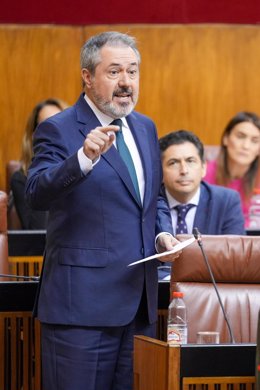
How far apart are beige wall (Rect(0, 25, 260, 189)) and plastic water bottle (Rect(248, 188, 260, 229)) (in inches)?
44.1

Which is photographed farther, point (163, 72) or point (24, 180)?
point (163, 72)

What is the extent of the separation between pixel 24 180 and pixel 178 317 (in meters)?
2.41

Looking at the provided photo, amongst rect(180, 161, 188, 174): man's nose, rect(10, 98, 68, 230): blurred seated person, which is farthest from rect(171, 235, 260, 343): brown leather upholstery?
rect(10, 98, 68, 230): blurred seated person

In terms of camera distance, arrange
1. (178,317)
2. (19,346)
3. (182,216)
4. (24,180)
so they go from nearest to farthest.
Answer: (178,317) < (19,346) < (182,216) < (24,180)

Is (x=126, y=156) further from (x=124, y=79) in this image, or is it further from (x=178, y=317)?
(x=178, y=317)

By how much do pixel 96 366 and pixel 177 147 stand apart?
1800 mm

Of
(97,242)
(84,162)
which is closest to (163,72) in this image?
(97,242)

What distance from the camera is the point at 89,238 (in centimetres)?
331

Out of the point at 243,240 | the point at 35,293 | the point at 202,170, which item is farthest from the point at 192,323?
the point at 202,170

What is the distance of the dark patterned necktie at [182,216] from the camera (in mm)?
4730

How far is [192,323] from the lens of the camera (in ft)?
12.1

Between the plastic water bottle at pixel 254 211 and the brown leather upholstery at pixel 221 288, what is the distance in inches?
84.4

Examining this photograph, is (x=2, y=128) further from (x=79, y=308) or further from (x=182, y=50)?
(x=79, y=308)

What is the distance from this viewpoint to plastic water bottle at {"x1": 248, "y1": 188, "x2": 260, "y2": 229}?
588cm
